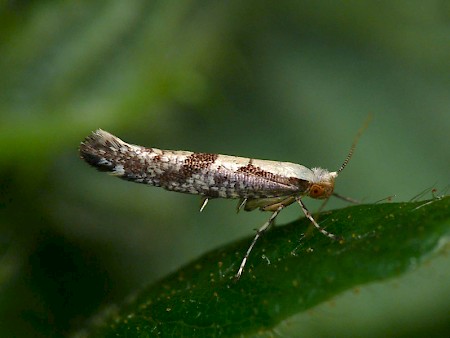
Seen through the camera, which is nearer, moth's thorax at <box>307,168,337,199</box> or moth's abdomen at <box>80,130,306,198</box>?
moth's abdomen at <box>80,130,306,198</box>

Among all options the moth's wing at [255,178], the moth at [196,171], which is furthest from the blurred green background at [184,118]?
the moth's wing at [255,178]

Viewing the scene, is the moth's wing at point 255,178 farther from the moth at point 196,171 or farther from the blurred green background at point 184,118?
the blurred green background at point 184,118

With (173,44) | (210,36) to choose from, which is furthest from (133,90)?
(210,36)

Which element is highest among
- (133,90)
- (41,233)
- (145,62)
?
(145,62)

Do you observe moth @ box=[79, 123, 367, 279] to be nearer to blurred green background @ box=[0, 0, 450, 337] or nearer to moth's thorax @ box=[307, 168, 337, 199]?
moth's thorax @ box=[307, 168, 337, 199]

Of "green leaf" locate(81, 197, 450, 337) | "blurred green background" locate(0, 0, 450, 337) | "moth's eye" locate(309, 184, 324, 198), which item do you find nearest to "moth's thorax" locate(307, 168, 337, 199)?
"moth's eye" locate(309, 184, 324, 198)

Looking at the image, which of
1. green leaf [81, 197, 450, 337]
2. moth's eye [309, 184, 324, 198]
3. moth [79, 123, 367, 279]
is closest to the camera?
green leaf [81, 197, 450, 337]

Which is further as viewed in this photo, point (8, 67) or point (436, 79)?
point (436, 79)

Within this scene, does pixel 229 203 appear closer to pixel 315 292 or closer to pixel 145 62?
pixel 145 62
